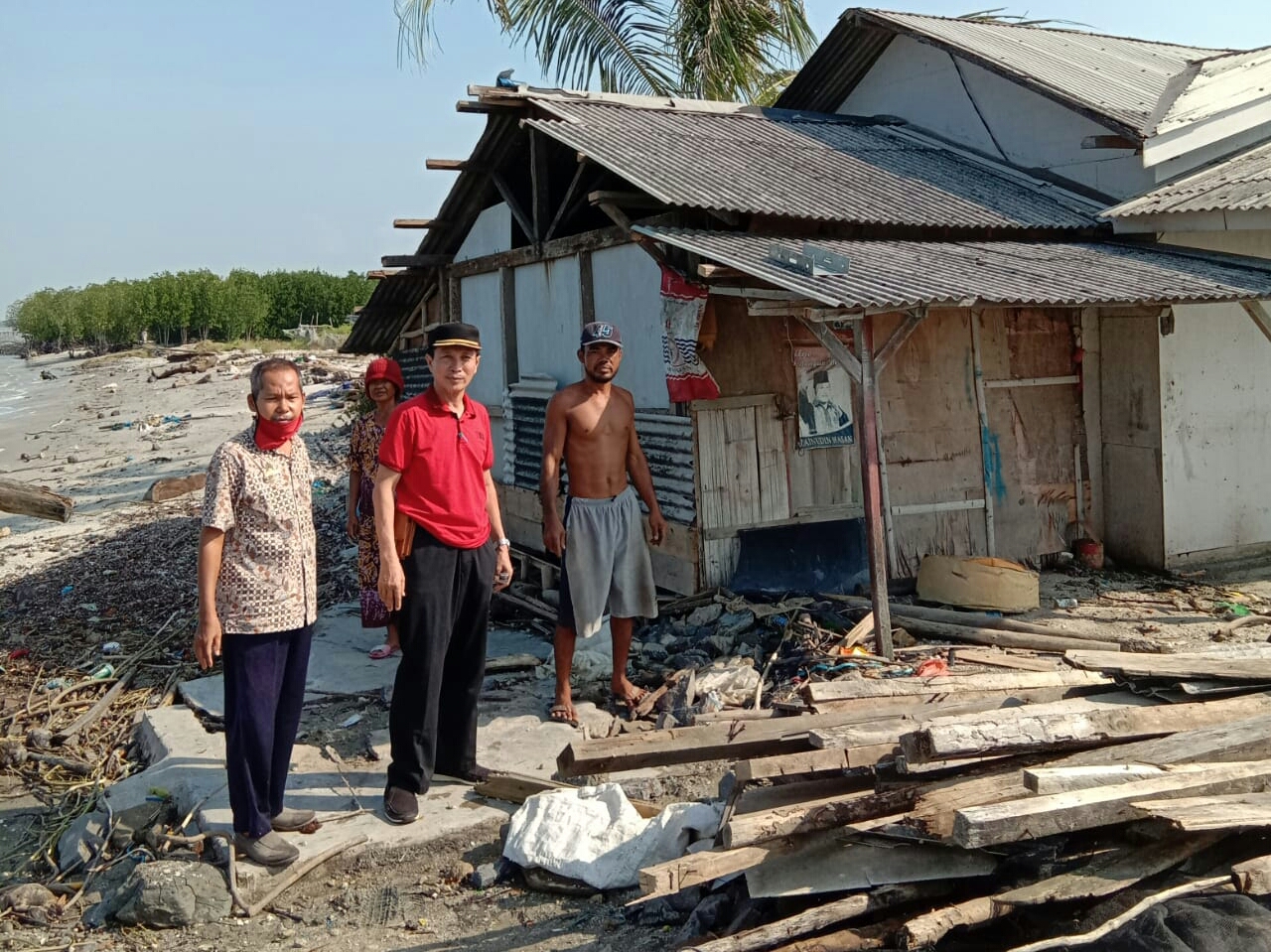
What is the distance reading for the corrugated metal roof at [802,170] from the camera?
24.8 feet

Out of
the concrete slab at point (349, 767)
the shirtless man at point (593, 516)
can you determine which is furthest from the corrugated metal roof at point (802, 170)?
the concrete slab at point (349, 767)

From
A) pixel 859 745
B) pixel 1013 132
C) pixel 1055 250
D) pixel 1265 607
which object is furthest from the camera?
pixel 1013 132

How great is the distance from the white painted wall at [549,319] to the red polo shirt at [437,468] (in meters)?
4.18

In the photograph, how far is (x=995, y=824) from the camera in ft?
10.2

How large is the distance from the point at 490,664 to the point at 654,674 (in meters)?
1.00

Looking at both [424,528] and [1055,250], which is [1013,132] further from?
[424,528]

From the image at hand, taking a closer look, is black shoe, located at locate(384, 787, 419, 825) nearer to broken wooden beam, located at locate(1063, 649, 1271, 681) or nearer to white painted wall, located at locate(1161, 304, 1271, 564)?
broken wooden beam, located at locate(1063, 649, 1271, 681)

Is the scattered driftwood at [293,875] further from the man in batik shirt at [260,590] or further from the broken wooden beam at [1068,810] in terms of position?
the broken wooden beam at [1068,810]

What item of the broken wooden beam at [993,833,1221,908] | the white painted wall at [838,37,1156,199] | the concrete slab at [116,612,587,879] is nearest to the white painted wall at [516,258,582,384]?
the concrete slab at [116,612,587,879]

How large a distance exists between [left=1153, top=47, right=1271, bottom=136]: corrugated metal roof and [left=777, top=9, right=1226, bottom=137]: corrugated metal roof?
0.22 metres

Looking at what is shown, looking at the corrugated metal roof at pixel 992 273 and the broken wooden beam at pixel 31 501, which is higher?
the corrugated metal roof at pixel 992 273

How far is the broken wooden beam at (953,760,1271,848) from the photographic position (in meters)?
3.10

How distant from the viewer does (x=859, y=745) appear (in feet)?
12.4

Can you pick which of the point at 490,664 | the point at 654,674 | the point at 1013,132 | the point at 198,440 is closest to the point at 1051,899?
the point at 654,674
